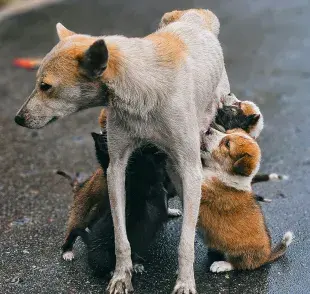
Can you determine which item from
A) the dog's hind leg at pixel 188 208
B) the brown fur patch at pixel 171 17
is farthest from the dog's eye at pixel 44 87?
the brown fur patch at pixel 171 17

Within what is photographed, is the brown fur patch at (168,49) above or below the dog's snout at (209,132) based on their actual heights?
above

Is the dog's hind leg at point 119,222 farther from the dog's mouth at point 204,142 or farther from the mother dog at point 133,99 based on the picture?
the dog's mouth at point 204,142

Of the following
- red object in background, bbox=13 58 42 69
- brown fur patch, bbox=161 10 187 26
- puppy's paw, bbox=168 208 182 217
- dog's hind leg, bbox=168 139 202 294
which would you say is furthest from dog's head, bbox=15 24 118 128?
red object in background, bbox=13 58 42 69

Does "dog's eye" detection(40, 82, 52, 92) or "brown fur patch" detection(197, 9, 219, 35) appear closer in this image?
"dog's eye" detection(40, 82, 52, 92)

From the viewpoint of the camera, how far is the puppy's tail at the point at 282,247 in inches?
221

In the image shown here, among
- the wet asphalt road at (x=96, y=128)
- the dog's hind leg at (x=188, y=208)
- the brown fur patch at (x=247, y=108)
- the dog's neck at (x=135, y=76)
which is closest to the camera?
the dog's neck at (x=135, y=76)

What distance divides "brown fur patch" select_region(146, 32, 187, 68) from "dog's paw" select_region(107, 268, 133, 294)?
1.55 m

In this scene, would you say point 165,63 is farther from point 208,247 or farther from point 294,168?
point 294,168

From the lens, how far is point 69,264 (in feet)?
18.9

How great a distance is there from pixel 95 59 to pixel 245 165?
5.43 ft

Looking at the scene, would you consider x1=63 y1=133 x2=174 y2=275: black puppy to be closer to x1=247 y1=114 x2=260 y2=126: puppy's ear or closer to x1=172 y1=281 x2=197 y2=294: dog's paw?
x1=172 y1=281 x2=197 y2=294: dog's paw

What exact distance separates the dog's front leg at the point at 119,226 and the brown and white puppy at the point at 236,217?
0.63 m

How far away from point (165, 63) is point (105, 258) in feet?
5.22

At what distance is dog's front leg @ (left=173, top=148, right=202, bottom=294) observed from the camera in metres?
5.07
